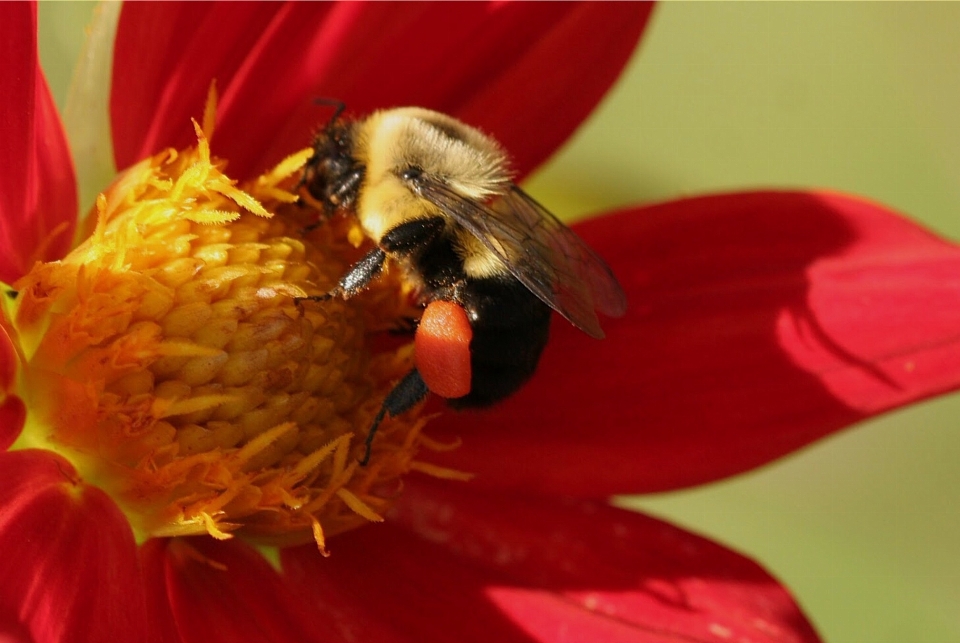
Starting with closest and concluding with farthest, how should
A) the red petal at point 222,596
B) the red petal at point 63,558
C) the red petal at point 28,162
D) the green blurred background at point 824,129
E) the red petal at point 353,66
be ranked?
the red petal at point 63,558 < the red petal at point 28,162 < the red petal at point 222,596 < the red petal at point 353,66 < the green blurred background at point 824,129

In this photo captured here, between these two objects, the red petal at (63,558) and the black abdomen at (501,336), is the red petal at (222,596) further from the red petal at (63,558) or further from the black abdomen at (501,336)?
the black abdomen at (501,336)

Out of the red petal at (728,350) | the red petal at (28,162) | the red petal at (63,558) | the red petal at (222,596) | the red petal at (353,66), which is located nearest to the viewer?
the red petal at (63,558)

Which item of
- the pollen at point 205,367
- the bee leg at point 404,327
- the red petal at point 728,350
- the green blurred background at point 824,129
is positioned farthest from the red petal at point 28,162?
the green blurred background at point 824,129

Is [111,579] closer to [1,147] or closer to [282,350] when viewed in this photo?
[282,350]

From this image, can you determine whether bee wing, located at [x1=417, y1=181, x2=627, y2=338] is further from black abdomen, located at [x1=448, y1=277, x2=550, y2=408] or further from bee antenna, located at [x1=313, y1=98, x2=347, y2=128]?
bee antenna, located at [x1=313, y1=98, x2=347, y2=128]

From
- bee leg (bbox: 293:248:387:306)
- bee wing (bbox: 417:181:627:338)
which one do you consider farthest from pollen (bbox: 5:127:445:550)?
bee wing (bbox: 417:181:627:338)

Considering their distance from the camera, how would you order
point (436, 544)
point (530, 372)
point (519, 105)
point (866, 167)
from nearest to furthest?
point (530, 372)
point (436, 544)
point (519, 105)
point (866, 167)

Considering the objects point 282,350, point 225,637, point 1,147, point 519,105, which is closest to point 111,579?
point 225,637
